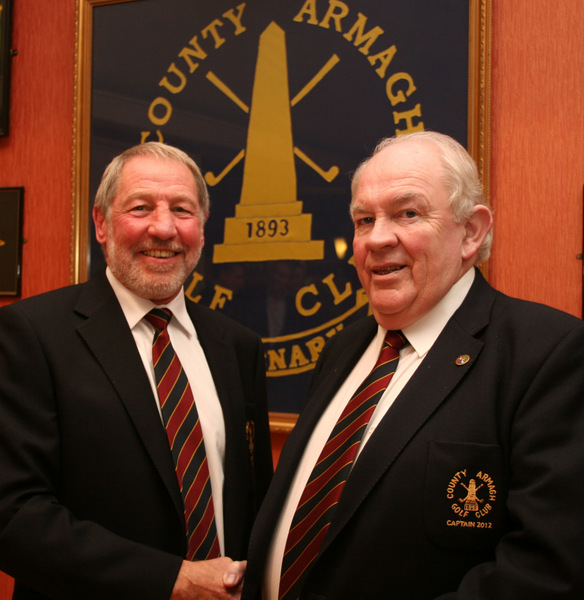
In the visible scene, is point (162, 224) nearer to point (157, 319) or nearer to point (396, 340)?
point (157, 319)

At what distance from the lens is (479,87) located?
1.97m

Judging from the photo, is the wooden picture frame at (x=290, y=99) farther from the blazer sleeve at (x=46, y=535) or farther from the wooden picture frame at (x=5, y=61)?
the blazer sleeve at (x=46, y=535)

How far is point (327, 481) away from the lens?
129 centimetres

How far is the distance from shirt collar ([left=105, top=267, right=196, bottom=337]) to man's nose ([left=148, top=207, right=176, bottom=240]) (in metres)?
0.17

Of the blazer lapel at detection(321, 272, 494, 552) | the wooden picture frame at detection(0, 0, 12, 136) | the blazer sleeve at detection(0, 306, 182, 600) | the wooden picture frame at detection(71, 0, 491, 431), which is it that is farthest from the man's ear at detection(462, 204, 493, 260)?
the wooden picture frame at detection(0, 0, 12, 136)

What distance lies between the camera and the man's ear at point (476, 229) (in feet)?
4.43

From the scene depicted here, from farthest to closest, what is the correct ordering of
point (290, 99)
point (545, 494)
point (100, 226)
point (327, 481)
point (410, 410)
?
point (290, 99) < point (100, 226) < point (327, 481) < point (410, 410) < point (545, 494)

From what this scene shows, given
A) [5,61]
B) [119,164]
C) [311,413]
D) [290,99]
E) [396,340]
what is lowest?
[311,413]

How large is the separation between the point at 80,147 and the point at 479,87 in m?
1.52

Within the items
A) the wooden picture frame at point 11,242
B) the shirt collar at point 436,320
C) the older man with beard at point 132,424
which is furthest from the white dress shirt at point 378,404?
the wooden picture frame at point 11,242

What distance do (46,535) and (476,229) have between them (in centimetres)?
115

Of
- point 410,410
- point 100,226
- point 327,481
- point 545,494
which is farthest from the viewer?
point 100,226

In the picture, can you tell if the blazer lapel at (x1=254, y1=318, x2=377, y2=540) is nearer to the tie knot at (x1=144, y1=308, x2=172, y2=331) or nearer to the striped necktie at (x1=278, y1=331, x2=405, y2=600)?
the striped necktie at (x1=278, y1=331, x2=405, y2=600)

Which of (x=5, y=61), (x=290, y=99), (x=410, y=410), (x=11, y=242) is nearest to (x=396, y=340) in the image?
(x=410, y=410)
